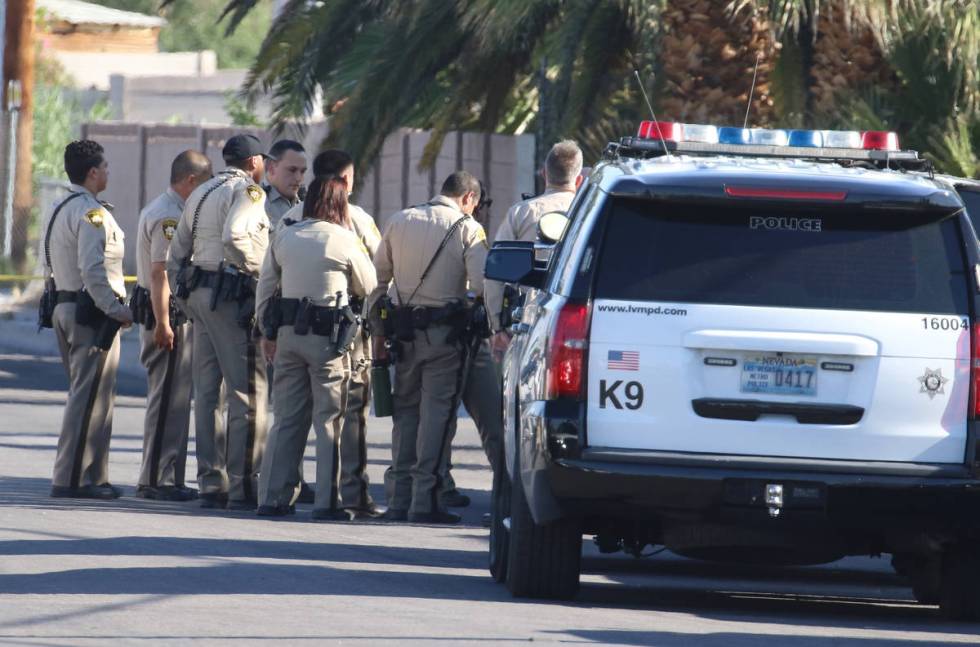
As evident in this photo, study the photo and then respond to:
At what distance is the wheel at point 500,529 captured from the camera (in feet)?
28.7

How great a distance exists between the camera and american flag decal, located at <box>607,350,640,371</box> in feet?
24.5

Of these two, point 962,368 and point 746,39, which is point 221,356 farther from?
point 746,39

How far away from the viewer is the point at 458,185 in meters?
11.4

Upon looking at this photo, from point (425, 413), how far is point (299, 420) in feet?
2.34

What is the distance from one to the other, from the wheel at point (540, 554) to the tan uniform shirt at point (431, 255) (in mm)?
3174

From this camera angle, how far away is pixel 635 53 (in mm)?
18672

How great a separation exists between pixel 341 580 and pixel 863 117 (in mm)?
8780

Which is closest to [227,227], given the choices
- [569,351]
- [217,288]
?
[217,288]

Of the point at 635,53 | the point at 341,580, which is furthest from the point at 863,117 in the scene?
the point at 341,580

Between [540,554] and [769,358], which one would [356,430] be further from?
[769,358]

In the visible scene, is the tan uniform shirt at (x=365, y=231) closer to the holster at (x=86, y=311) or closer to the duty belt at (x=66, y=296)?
the holster at (x=86, y=311)

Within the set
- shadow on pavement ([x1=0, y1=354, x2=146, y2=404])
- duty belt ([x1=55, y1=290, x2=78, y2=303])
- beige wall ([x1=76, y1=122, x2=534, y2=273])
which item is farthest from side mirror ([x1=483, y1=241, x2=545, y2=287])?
beige wall ([x1=76, y1=122, x2=534, y2=273])

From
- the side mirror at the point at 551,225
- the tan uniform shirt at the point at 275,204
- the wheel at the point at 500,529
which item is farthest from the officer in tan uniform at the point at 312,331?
the wheel at the point at 500,529

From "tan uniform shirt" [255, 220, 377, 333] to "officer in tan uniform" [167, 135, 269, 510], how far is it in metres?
0.56
